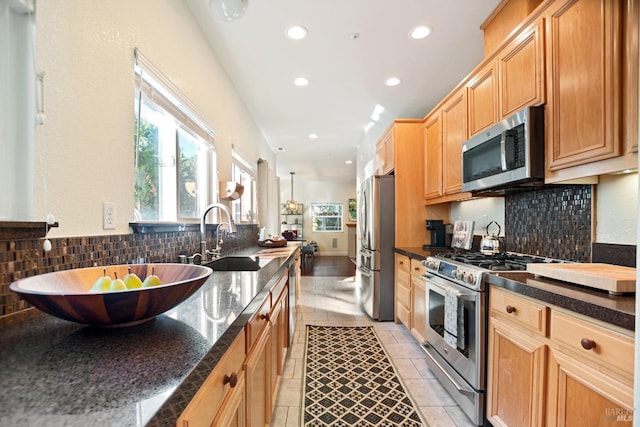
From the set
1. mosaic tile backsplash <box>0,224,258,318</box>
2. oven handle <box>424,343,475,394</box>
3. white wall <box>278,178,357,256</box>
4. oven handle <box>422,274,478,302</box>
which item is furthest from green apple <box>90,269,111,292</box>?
white wall <box>278,178,357,256</box>

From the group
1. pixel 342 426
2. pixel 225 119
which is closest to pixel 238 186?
pixel 225 119

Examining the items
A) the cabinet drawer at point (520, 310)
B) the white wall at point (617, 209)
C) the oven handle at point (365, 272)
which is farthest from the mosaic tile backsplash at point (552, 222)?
the oven handle at point (365, 272)

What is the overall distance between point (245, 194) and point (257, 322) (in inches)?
130

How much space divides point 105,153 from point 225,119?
1901 mm

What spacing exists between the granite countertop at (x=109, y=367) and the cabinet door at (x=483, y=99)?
7.06 feet

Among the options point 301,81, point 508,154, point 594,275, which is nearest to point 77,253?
point 594,275

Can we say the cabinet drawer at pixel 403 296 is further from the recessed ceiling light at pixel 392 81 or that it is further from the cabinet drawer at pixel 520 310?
the recessed ceiling light at pixel 392 81

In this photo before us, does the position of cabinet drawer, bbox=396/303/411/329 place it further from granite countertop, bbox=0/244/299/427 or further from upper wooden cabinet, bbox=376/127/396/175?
granite countertop, bbox=0/244/299/427

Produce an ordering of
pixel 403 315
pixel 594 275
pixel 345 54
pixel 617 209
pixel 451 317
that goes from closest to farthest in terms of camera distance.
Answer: pixel 594 275 → pixel 617 209 → pixel 451 317 → pixel 345 54 → pixel 403 315

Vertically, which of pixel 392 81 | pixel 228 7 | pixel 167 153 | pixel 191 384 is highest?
pixel 392 81

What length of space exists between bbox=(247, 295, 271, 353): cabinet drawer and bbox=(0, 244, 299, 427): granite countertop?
204 millimetres

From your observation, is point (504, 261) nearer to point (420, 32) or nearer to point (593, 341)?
point (593, 341)

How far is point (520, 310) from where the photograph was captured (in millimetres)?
1383

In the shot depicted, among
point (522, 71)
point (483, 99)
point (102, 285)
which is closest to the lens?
point (102, 285)
